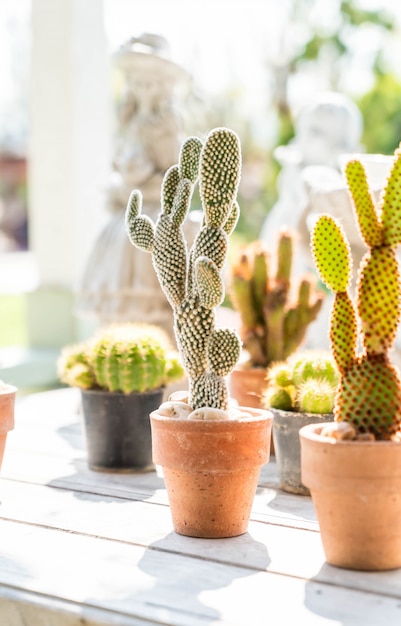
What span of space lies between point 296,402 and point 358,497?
2.90 feet

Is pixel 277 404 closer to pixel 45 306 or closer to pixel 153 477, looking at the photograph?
pixel 153 477

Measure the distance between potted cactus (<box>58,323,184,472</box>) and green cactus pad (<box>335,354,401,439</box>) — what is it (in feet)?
3.76

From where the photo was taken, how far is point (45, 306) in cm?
695

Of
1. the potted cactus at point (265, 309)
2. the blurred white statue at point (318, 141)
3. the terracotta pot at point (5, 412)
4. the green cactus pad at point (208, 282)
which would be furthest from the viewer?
the blurred white statue at point (318, 141)

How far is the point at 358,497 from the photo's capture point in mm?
2049

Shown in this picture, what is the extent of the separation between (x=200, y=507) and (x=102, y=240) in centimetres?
219

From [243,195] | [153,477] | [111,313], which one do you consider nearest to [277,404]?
[153,477]

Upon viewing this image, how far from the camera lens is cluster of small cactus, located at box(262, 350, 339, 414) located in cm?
284

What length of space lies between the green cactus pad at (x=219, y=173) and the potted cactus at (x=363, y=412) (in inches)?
12.9

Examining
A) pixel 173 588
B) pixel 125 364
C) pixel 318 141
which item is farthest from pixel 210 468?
pixel 318 141

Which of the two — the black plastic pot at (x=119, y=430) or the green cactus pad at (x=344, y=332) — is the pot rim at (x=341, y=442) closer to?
the green cactus pad at (x=344, y=332)

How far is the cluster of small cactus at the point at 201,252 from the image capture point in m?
2.37

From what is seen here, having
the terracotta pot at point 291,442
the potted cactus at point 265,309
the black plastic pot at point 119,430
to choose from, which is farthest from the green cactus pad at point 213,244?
the potted cactus at point 265,309

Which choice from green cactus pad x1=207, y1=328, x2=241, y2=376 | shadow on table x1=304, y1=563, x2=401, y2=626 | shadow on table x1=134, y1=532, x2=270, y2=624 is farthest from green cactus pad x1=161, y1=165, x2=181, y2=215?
shadow on table x1=304, y1=563, x2=401, y2=626
